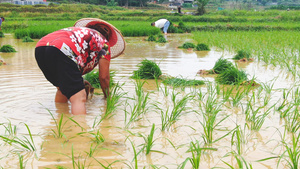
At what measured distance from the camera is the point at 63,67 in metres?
2.97

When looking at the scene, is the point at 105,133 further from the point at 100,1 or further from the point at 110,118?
the point at 100,1

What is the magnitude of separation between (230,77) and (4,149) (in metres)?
3.49

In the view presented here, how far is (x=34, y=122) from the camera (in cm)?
303

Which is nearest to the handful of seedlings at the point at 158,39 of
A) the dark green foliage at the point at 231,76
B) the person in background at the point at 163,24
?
the person in background at the point at 163,24

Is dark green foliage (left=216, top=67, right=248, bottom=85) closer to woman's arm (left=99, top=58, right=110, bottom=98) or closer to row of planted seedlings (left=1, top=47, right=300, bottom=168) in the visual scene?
row of planted seedlings (left=1, top=47, right=300, bottom=168)

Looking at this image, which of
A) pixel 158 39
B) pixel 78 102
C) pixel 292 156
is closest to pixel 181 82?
pixel 78 102

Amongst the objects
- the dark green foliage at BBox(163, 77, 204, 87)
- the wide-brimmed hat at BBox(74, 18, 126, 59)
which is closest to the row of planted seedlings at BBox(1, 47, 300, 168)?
the wide-brimmed hat at BBox(74, 18, 126, 59)

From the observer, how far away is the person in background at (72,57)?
2.96 metres

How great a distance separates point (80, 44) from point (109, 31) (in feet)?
2.03

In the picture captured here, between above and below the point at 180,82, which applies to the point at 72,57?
above

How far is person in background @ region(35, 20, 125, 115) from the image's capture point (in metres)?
2.96

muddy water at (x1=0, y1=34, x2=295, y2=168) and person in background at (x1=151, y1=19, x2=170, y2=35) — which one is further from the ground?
person in background at (x1=151, y1=19, x2=170, y2=35)

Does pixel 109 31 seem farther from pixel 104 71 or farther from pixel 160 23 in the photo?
pixel 160 23

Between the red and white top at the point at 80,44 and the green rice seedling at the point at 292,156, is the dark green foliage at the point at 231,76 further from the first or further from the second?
the green rice seedling at the point at 292,156
